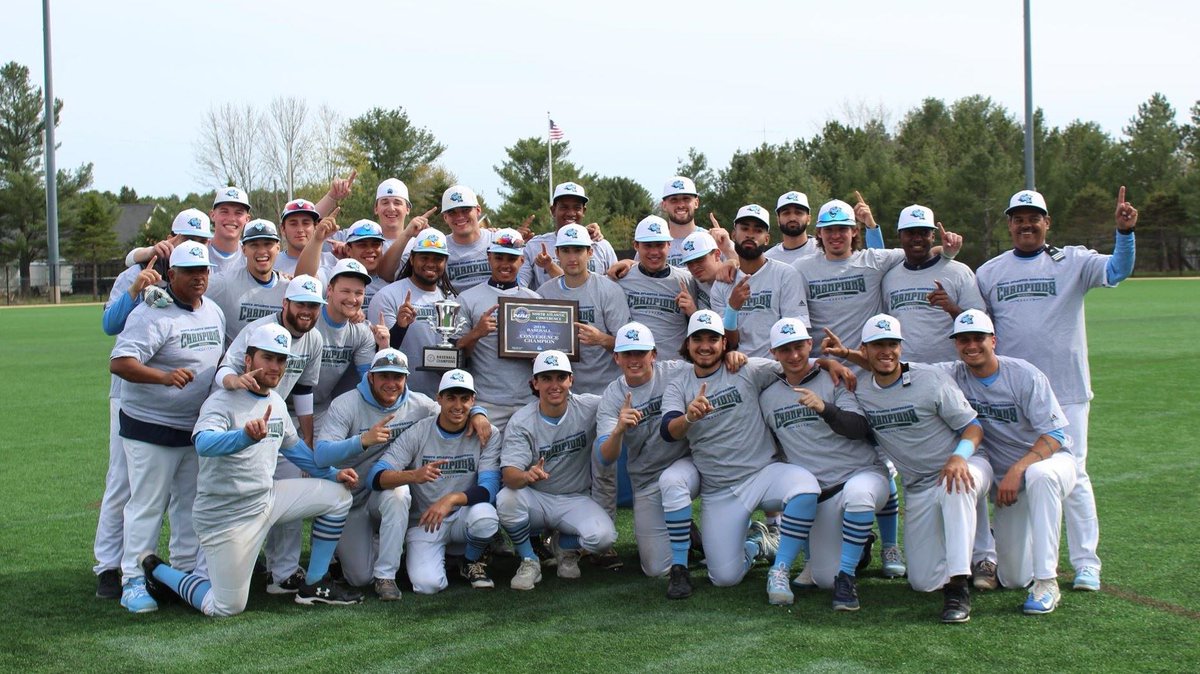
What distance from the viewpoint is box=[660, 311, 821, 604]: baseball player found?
721 centimetres

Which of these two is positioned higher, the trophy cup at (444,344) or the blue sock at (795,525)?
the trophy cup at (444,344)

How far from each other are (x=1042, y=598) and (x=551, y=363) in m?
3.32

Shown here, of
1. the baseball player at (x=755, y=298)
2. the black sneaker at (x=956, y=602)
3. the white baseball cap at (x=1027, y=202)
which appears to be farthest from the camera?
the baseball player at (x=755, y=298)

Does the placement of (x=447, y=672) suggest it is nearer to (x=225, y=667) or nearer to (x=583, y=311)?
(x=225, y=667)

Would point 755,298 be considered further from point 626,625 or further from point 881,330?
Result: point 626,625

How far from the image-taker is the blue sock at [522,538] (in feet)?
24.5

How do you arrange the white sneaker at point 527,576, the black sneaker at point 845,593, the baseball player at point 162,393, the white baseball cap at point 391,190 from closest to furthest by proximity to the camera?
the black sneaker at point 845,593
the baseball player at point 162,393
the white sneaker at point 527,576
the white baseball cap at point 391,190

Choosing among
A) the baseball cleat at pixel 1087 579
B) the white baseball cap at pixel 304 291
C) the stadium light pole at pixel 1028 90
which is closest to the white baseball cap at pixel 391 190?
the white baseball cap at pixel 304 291

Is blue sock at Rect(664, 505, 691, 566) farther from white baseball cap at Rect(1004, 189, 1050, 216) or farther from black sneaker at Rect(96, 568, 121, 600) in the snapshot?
black sneaker at Rect(96, 568, 121, 600)

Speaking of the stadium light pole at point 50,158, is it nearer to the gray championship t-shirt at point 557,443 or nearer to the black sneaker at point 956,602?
the gray championship t-shirt at point 557,443

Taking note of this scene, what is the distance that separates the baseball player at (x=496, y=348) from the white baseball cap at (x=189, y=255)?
6.25 feet

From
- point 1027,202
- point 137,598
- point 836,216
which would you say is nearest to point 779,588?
point 836,216

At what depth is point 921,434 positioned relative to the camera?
6.90 metres

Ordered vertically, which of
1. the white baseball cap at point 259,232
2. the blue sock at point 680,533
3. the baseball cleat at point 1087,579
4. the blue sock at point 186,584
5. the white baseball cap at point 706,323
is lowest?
the baseball cleat at point 1087,579
